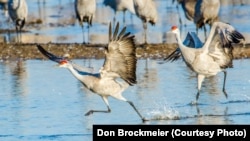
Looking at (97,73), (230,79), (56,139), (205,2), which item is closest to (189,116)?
(97,73)

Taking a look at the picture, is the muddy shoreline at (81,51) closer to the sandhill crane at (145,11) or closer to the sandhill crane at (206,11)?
the sandhill crane at (206,11)

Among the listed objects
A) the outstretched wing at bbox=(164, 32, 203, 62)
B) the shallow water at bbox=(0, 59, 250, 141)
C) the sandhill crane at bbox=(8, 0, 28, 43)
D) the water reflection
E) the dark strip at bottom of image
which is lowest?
the water reflection

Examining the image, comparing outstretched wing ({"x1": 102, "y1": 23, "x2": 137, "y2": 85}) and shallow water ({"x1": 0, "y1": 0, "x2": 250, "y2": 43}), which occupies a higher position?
outstretched wing ({"x1": 102, "y1": 23, "x2": 137, "y2": 85})

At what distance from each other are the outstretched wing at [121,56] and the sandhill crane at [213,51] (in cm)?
181

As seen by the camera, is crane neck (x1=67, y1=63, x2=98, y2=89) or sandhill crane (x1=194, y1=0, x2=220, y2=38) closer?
crane neck (x1=67, y1=63, x2=98, y2=89)

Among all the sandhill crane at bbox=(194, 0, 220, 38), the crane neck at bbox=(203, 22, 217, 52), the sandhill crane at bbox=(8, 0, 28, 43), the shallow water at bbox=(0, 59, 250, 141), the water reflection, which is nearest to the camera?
the shallow water at bbox=(0, 59, 250, 141)

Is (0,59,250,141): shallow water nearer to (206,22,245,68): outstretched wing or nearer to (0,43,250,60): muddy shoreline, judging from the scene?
(206,22,245,68): outstretched wing

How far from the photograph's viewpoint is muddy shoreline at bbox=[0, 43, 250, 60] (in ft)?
62.9

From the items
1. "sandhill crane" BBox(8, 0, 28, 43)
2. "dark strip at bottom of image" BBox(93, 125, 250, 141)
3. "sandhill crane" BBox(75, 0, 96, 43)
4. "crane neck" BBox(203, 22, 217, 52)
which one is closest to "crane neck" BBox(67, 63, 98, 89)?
"dark strip at bottom of image" BBox(93, 125, 250, 141)

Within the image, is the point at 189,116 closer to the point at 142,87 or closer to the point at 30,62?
the point at 142,87

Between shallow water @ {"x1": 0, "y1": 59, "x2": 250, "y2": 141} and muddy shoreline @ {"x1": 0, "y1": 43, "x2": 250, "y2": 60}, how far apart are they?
4.54ft

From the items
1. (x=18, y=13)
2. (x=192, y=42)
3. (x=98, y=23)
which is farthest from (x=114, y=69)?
(x=98, y=23)

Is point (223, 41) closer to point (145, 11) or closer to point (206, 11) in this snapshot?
point (206, 11)

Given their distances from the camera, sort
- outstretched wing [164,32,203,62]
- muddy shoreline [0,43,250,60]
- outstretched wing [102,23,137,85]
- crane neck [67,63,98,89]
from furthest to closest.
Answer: muddy shoreline [0,43,250,60], outstretched wing [164,32,203,62], crane neck [67,63,98,89], outstretched wing [102,23,137,85]
